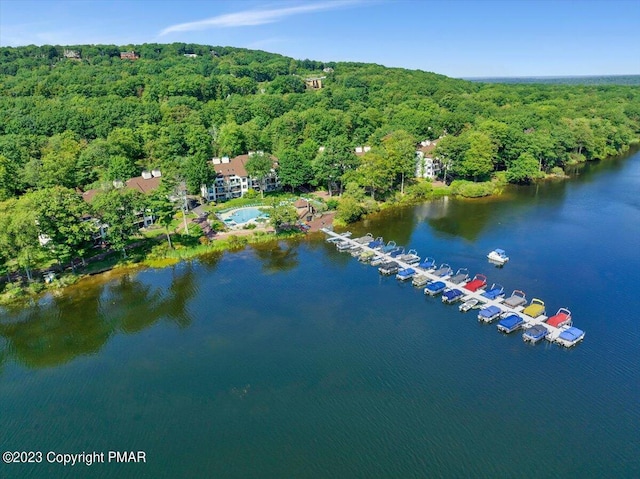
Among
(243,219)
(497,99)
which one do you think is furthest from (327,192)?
(497,99)

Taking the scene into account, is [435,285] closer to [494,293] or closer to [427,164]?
[494,293]

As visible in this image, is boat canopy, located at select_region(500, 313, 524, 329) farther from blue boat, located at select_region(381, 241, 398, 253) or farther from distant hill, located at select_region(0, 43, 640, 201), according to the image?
distant hill, located at select_region(0, 43, 640, 201)

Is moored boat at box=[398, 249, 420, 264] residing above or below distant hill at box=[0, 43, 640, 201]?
below

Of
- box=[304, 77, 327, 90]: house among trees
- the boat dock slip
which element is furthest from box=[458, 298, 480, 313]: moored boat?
box=[304, 77, 327, 90]: house among trees

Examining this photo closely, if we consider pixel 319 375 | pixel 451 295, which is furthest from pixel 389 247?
pixel 319 375

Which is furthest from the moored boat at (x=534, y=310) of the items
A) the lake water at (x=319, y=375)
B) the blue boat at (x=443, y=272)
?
the blue boat at (x=443, y=272)

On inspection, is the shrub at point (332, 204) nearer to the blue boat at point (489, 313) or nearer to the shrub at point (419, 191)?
the shrub at point (419, 191)

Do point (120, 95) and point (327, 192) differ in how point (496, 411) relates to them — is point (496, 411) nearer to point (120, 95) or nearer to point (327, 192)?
point (327, 192)
